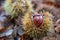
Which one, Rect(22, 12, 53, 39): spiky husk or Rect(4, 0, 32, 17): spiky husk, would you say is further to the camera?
Rect(4, 0, 32, 17): spiky husk

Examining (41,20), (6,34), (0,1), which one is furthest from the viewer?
(0,1)

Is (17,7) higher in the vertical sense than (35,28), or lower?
higher

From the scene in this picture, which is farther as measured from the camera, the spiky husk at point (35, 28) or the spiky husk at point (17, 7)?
the spiky husk at point (17, 7)

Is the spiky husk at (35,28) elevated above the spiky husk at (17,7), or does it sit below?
below

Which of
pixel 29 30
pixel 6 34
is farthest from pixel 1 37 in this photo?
pixel 29 30

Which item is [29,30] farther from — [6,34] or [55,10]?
[55,10]

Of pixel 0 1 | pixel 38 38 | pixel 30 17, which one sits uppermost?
pixel 0 1

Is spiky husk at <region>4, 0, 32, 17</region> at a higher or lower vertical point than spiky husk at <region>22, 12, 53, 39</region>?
higher

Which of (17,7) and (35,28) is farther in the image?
(17,7)
